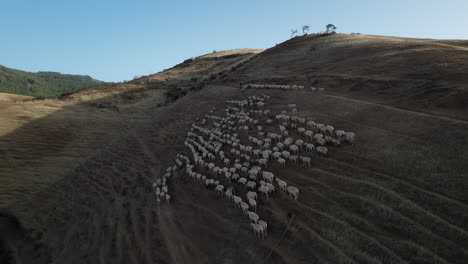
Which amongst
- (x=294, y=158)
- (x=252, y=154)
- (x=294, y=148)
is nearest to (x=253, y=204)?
(x=294, y=158)

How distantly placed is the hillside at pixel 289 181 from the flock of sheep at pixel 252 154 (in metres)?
0.22

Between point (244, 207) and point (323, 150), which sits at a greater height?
point (323, 150)

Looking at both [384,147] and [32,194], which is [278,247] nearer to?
[384,147]

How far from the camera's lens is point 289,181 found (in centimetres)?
1011

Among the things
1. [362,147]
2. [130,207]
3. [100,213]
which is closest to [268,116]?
[362,147]

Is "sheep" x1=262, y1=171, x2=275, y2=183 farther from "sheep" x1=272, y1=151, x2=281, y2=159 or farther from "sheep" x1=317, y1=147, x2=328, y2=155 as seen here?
"sheep" x1=317, y1=147, x2=328, y2=155

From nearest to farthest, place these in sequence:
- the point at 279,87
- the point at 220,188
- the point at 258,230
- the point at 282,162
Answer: the point at 258,230 → the point at 220,188 → the point at 282,162 → the point at 279,87

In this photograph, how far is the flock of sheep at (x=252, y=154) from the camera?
9.80m

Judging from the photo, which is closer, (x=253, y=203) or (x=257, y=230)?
(x=257, y=230)

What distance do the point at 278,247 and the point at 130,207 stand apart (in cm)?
710

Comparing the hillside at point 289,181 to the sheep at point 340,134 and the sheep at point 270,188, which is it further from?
the sheep at point 340,134

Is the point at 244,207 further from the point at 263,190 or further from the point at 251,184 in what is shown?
the point at 251,184

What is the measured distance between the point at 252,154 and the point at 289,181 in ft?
9.32

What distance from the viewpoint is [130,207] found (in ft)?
38.1
